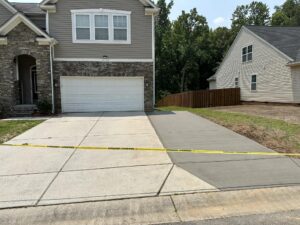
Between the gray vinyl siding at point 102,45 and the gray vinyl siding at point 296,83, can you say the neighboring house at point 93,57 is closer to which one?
the gray vinyl siding at point 102,45

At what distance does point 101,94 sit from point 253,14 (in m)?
52.7

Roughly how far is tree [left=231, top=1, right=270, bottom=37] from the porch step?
50.3 metres

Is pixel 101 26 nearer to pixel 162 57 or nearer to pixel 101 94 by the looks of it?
pixel 101 94

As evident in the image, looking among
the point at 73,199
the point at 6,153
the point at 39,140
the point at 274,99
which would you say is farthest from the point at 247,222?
the point at 274,99

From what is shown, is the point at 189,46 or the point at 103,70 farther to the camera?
the point at 189,46

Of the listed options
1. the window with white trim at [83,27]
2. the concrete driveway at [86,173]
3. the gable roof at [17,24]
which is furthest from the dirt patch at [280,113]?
the gable roof at [17,24]

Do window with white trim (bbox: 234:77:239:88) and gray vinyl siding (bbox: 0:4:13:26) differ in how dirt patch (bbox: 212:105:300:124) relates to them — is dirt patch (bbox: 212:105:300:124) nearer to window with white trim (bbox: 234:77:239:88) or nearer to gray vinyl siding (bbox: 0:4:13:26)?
window with white trim (bbox: 234:77:239:88)

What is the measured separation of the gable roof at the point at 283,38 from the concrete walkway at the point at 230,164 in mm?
15379

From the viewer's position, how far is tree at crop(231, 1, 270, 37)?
5869 cm

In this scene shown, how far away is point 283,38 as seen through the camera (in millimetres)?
24688

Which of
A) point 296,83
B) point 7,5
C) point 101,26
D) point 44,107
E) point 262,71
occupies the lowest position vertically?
point 44,107

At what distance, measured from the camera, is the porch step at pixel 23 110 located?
16278mm

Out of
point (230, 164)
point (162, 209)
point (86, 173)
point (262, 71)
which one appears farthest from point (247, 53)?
point (162, 209)

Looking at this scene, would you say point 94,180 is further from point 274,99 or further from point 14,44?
point 274,99
